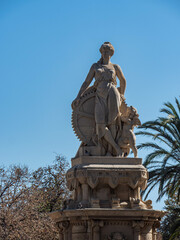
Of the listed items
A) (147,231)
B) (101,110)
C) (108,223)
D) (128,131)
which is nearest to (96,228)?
(108,223)

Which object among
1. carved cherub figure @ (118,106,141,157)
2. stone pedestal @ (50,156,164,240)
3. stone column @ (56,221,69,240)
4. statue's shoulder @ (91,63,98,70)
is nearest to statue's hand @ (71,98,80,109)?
statue's shoulder @ (91,63,98,70)

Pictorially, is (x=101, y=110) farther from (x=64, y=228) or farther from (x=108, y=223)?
(x=64, y=228)

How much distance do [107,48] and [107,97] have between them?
5.26 feet

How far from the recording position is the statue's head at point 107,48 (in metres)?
19.1

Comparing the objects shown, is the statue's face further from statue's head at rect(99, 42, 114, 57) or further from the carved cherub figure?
the carved cherub figure

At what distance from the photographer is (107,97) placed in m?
18.7

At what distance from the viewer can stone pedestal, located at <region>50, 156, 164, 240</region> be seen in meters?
17.0

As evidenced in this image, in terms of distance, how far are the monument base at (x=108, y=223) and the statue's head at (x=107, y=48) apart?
512 centimetres

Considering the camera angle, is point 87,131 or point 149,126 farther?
point 149,126

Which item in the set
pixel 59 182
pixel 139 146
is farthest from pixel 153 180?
pixel 59 182

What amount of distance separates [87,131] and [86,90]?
1329mm

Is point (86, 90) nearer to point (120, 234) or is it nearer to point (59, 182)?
point (120, 234)

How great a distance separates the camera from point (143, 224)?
17.1 m

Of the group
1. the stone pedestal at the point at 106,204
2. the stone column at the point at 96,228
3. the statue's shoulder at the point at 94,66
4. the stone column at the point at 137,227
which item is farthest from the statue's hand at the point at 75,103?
the stone column at the point at 137,227
